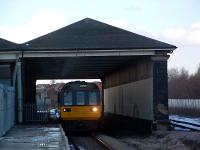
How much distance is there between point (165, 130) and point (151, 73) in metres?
3.31

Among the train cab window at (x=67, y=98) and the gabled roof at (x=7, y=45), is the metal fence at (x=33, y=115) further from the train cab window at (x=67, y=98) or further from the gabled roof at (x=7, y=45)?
the gabled roof at (x=7, y=45)

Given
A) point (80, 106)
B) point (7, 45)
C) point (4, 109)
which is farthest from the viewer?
point (7, 45)

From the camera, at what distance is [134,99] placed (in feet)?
118

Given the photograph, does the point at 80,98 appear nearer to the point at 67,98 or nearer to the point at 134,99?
the point at 67,98

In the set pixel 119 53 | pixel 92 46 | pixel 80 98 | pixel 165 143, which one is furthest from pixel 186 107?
pixel 165 143

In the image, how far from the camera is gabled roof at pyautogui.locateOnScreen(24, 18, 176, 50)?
99.3 feet

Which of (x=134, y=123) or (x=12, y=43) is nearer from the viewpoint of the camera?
(x=12, y=43)

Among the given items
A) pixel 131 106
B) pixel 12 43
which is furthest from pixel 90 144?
pixel 131 106

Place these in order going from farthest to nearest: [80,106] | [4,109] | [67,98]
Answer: [67,98], [80,106], [4,109]

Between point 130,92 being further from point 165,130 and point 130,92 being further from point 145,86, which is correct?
point 165,130

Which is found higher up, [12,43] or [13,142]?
[12,43]

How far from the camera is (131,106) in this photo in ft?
125

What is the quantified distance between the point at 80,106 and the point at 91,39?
13.4 ft

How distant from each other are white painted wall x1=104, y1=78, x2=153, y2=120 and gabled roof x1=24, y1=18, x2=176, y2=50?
229 centimetres
